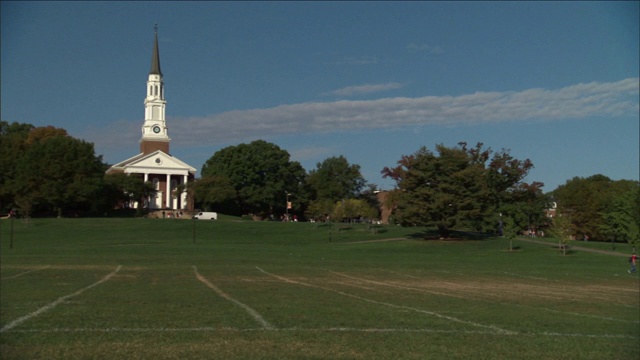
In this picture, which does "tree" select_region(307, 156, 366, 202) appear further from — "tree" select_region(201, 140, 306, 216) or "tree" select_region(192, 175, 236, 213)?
"tree" select_region(192, 175, 236, 213)

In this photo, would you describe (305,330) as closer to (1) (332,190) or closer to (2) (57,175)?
(2) (57,175)

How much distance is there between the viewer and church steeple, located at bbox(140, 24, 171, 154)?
13250 centimetres

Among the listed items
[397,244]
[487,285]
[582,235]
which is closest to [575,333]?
[487,285]

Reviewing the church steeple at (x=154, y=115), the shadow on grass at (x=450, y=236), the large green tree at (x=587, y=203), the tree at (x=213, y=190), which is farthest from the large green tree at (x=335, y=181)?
the shadow on grass at (x=450, y=236)

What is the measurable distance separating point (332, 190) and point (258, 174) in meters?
14.3

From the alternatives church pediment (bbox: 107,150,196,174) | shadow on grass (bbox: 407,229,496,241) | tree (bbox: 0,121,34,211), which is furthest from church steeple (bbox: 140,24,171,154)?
shadow on grass (bbox: 407,229,496,241)

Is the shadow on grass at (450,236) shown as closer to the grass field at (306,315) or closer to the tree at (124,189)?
the grass field at (306,315)

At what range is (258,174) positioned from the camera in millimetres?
121000

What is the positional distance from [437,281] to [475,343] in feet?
49.9

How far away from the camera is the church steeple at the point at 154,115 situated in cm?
13250

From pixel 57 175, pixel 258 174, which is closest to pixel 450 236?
pixel 57 175

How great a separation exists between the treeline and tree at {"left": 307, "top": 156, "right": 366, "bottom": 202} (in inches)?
7.6

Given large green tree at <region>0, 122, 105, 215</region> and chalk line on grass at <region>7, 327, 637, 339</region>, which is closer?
chalk line on grass at <region>7, 327, 637, 339</region>

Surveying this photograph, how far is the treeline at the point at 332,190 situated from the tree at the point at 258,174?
0.17 m
